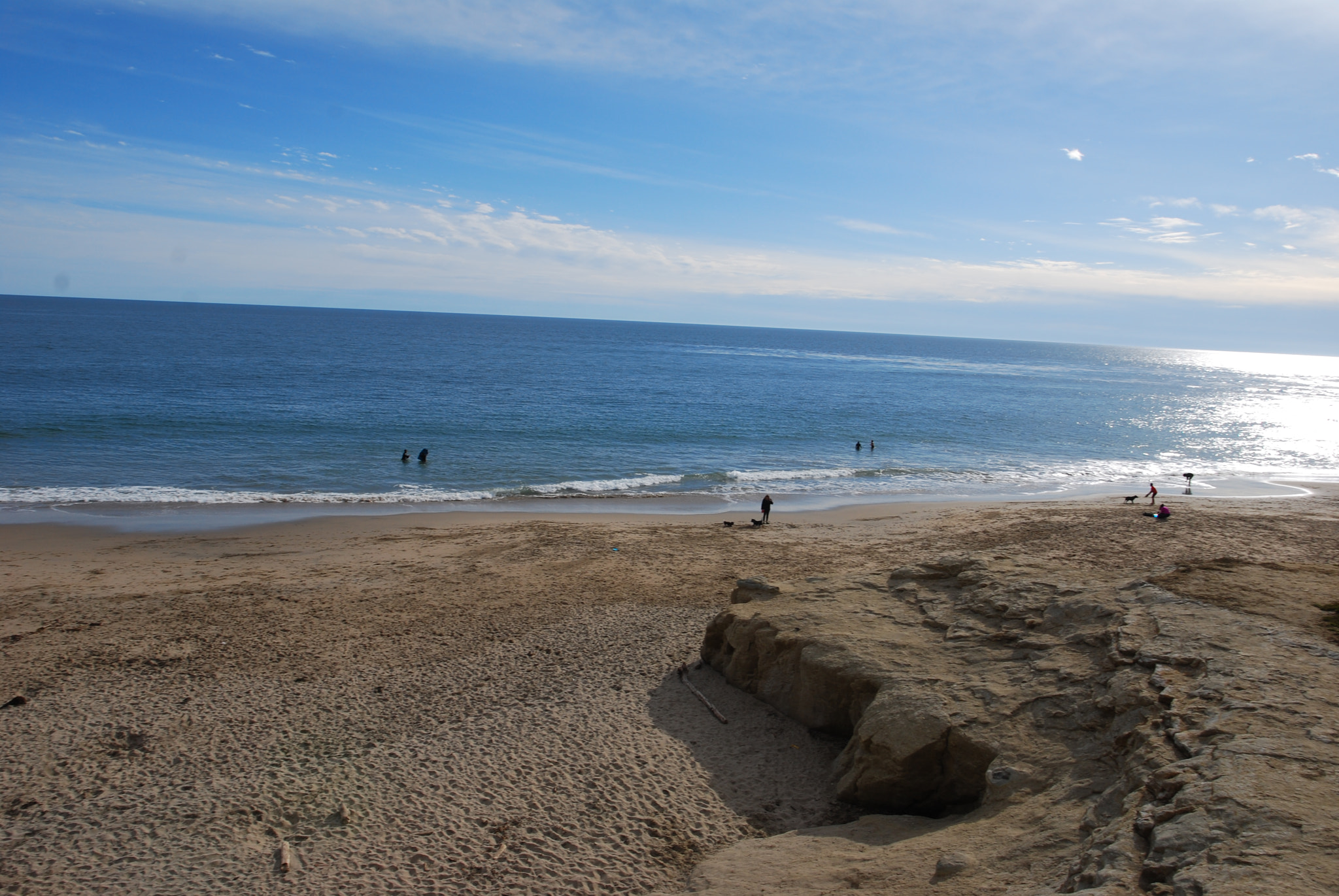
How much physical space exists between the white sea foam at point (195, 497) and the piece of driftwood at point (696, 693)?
1668 cm

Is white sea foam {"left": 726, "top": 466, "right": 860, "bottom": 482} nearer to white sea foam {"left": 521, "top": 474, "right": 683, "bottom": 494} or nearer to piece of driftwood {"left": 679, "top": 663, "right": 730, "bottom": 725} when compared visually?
white sea foam {"left": 521, "top": 474, "right": 683, "bottom": 494}

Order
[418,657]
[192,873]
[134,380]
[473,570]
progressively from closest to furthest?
[192,873]
[418,657]
[473,570]
[134,380]

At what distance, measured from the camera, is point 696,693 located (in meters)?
11.1

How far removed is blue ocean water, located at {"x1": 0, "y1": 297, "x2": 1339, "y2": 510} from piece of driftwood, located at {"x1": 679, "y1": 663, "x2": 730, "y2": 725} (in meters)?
16.1

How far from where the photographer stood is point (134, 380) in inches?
2029

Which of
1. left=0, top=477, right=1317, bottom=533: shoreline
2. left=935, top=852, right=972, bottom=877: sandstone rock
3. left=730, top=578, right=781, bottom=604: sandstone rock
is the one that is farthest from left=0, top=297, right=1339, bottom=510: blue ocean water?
left=935, top=852, right=972, bottom=877: sandstone rock

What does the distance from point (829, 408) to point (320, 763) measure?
51244 mm

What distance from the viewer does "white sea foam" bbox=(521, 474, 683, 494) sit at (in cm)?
2847

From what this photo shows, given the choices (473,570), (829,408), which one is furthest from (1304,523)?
(829,408)

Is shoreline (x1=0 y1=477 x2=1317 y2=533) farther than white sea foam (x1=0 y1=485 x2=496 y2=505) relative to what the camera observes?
No

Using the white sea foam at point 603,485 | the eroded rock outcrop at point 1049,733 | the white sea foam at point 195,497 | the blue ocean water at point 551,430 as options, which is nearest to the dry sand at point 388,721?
the eroded rock outcrop at point 1049,733

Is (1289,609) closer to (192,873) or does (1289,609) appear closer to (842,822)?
(842,822)

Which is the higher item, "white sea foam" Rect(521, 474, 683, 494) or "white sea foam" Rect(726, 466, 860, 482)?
"white sea foam" Rect(726, 466, 860, 482)

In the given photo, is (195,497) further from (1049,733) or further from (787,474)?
(1049,733)
